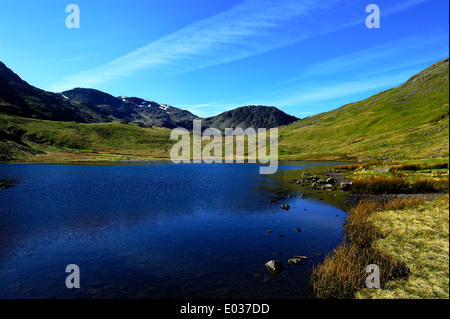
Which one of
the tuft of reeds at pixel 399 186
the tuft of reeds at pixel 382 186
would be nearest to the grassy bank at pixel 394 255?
the tuft of reeds at pixel 399 186

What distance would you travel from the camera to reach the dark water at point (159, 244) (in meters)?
14.1

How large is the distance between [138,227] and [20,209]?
19206 millimetres

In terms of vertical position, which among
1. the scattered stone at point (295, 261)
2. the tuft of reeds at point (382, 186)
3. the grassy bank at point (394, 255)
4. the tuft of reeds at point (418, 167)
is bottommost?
the scattered stone at point (295, 261)

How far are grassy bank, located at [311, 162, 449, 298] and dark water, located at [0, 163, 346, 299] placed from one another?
6.56ft

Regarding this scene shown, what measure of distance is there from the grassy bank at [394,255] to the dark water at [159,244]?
6.56 feet

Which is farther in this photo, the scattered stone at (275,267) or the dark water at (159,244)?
the scattered stone at (275,267)

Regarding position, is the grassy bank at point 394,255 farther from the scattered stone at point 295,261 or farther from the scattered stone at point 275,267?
the scattered stone at point 275,267

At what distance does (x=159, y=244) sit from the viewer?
21078 millimetres

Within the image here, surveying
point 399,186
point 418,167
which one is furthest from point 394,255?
point 418,167

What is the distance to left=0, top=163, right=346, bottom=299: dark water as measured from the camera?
1414 cm

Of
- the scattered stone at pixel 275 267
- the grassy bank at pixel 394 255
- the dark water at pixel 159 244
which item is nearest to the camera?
the grassy bank at pixel 394 255

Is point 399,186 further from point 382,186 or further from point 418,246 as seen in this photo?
point 418,246
